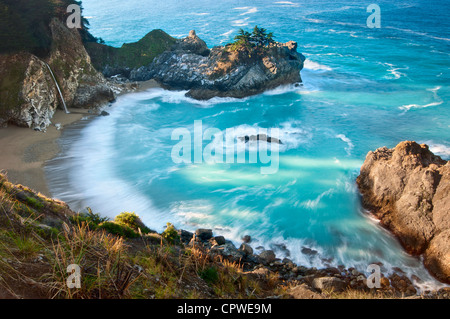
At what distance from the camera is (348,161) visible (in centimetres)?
2581

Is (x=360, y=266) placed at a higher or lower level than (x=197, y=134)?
lower

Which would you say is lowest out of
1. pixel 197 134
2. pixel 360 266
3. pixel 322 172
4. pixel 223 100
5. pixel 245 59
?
pixel 360 266

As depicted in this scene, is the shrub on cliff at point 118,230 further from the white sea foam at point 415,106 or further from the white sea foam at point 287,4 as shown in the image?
the white sea foam at point 287,4

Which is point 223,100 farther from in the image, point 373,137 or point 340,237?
point 340,237

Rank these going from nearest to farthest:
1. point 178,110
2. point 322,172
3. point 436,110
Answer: point 322,172 → point 436,110 → point 178,110

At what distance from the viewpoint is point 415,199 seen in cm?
1686

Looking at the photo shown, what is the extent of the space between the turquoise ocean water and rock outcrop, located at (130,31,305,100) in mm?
1774

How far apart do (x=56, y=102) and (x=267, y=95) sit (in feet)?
86.8

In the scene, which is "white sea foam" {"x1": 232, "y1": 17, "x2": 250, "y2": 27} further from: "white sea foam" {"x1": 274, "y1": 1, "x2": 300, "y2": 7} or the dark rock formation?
the dark rock formation

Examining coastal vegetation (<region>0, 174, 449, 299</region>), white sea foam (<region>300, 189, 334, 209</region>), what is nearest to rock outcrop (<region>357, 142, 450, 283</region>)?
white sea foam (<region>300, 189, 334, 209</region>)

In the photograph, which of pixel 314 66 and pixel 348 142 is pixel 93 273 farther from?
pixel 314 66

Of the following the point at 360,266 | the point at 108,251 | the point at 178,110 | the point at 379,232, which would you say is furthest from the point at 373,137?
the point at 108,251

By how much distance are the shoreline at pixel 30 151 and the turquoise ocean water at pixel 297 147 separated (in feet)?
2.85

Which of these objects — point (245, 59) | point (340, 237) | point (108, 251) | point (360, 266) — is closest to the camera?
point (108, 251)
